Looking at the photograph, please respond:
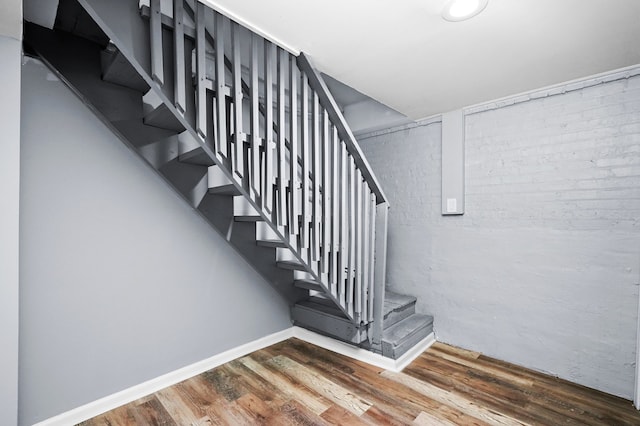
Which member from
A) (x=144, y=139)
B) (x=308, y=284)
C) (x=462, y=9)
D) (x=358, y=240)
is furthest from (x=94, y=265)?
(x=462, y=9)

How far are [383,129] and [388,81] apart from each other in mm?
1074

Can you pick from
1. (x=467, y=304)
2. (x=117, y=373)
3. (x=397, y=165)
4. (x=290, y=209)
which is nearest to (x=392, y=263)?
(x=467, y=304)

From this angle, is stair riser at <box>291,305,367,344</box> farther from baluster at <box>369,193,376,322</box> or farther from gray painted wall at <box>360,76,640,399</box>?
gray painted wall at <box>360,76,640,399</box>

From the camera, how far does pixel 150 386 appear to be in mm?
2041

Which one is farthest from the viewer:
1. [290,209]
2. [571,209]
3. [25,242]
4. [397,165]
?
[397,165]

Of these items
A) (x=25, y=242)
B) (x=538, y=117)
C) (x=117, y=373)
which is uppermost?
(x=538, y=117)

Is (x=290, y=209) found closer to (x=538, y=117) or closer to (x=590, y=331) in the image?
(x=538, y=117)

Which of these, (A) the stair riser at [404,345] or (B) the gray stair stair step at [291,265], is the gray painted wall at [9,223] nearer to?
(B) the gray stair stair step at [291,265]

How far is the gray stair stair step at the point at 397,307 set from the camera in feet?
8.72

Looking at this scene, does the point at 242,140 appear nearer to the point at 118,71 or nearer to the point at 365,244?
the point at 118,71

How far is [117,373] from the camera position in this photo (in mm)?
1911

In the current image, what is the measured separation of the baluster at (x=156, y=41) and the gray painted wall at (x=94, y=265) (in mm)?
776

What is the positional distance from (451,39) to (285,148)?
114 centimetres

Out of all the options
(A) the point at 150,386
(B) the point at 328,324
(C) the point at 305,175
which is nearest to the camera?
(C) the point at 305,175
